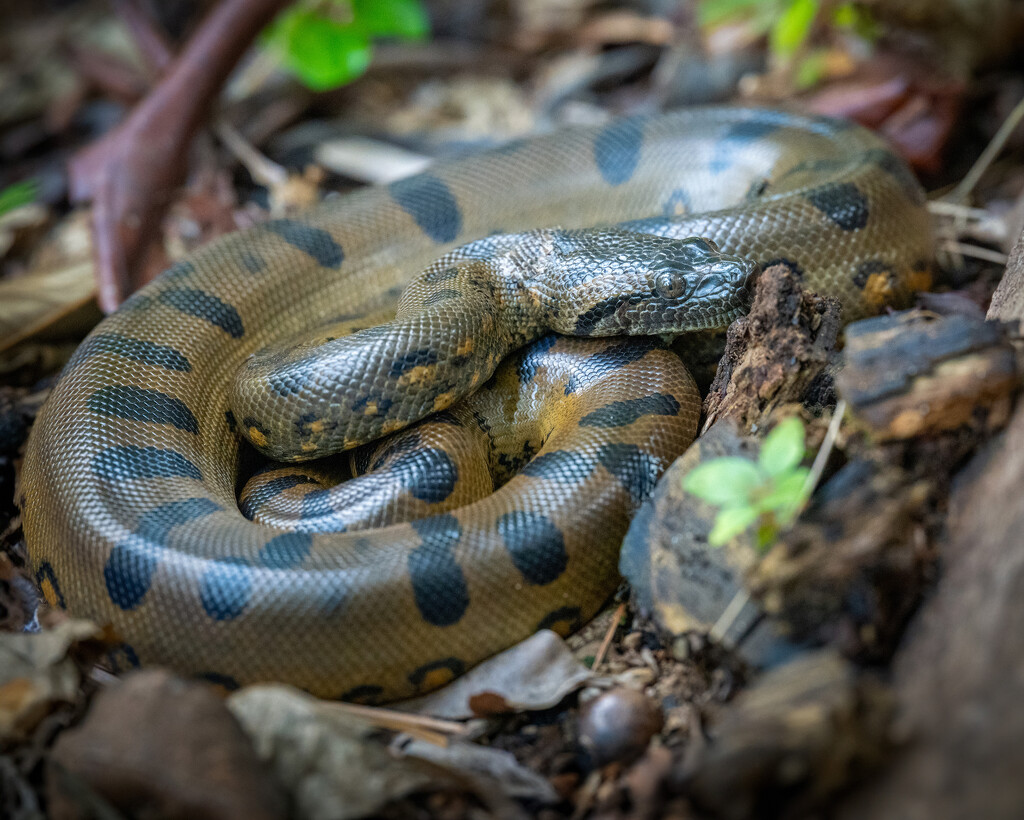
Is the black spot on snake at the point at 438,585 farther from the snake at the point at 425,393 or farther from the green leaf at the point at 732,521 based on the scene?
the green leaf at the point at 732,521

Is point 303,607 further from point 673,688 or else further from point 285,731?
point 673,688

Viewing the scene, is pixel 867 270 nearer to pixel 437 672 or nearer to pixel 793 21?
pixel 793 21

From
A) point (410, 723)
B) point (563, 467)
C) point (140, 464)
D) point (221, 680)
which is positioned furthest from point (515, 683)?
point (140, 464)

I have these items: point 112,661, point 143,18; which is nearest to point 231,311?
point 112,661

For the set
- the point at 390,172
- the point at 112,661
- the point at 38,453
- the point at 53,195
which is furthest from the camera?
the point at 53,195

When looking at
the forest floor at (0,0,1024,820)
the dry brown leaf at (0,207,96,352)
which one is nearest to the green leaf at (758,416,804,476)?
the forest floor at (0,0,1024,820)

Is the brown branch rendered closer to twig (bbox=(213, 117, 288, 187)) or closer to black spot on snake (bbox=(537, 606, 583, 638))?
twig (bbox=(213, 117, 288, 187))

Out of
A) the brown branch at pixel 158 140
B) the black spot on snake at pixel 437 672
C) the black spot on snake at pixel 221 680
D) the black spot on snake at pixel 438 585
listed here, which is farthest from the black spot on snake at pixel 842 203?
the brown branch at pixel 158 140
